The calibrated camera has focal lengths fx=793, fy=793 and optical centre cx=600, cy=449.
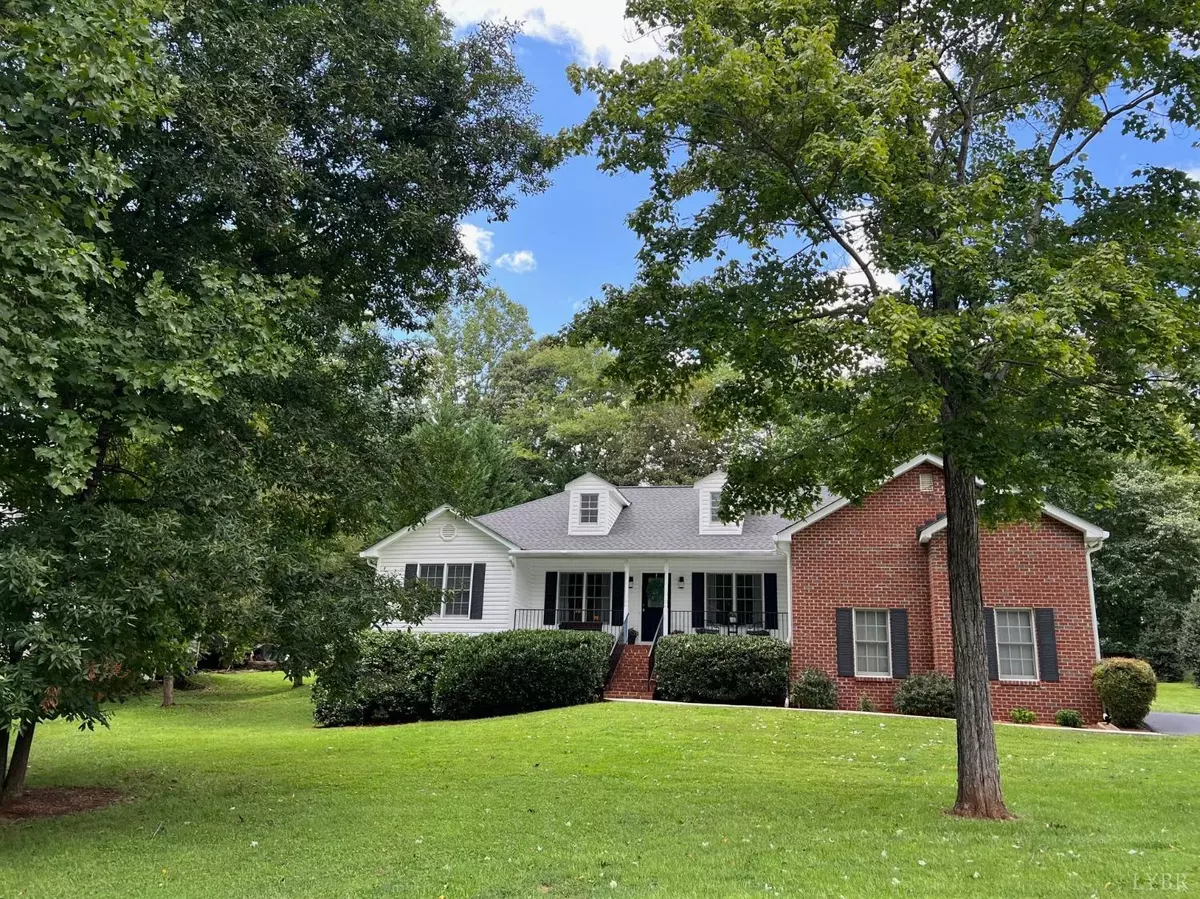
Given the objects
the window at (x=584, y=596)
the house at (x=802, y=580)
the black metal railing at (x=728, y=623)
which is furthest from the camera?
the window at (x=584, y=596)

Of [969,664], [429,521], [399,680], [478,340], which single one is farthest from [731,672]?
[478,340]

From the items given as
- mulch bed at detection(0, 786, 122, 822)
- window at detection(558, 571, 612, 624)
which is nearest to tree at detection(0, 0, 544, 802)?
mulch bed at detection(0, 786, 122, 822)

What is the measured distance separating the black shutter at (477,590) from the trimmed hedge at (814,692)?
8.13 meters

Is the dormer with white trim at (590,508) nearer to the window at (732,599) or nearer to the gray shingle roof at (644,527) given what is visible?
the gray shingle roof at (644,527)

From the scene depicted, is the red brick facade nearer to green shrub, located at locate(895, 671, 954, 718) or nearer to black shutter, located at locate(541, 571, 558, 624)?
green shrub, located at locate(895, 671, 954, 718)

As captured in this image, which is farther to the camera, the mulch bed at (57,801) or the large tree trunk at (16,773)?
the large tree trunk at (16,773)

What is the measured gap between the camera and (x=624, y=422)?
1372 inches

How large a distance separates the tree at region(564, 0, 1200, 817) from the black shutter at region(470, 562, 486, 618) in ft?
39.5

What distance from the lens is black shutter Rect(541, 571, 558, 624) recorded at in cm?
2025

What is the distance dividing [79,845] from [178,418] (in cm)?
377

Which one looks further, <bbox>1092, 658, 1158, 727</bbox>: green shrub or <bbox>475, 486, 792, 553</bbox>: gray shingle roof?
<bbox>475, 486, 792, 553</bbox>: gray shingle roof

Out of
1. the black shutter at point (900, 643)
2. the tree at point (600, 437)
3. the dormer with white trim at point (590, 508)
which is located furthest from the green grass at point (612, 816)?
the tree at point (600, 437)

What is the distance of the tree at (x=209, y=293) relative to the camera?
5445 mm

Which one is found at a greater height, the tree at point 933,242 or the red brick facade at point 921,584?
the tree at point 933,242
